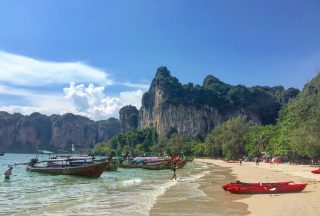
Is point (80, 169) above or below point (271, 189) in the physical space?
above

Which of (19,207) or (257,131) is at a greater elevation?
(257,131)

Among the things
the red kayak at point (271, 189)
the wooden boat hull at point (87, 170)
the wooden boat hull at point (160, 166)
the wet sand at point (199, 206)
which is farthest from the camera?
the wooden boat hull at point (160, 166)

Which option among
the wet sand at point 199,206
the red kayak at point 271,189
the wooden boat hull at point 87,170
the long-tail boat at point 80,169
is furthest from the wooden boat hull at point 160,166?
the red kayak at point 271,189

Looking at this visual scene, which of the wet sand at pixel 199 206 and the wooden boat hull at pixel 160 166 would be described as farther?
the wooden boat hull at pixel 160 166

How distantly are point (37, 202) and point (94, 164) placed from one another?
19.8m

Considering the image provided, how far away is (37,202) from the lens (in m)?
22.6

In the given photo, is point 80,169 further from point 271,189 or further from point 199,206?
point 199,206

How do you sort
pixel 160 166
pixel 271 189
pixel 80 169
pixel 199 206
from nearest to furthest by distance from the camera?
pixel 199 206 → pixel 271 189 → pixel 80 169 → pixel 160 166

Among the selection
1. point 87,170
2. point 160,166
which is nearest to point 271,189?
point 87,170

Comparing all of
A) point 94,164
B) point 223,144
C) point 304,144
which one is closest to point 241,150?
point 223,144

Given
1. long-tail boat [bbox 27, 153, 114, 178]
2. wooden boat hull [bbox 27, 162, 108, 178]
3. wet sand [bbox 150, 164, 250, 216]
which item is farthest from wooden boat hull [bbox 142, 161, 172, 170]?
wet sand [bbox 150, 164, 250, 216]

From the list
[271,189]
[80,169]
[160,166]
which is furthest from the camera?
[160,166]

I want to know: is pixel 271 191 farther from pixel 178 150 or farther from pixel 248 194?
pixel 178 150

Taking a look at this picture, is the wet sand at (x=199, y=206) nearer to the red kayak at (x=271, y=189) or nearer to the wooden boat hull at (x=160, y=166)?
the red kayak at (x=271, y=189)
